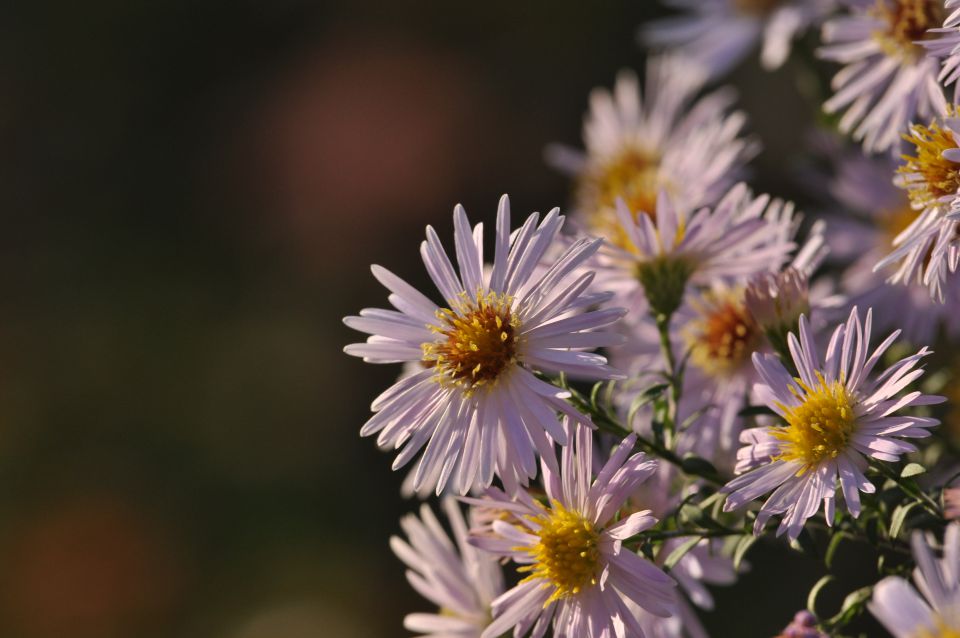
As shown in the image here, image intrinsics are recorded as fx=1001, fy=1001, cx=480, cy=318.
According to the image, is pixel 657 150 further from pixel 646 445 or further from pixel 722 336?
pixel 646 445

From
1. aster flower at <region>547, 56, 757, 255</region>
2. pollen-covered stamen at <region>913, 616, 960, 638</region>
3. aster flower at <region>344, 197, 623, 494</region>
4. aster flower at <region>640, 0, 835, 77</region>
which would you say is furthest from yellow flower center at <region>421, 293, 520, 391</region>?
aster flower at <region>640, 0, 835, 77</region>

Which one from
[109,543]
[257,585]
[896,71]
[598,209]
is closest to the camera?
[896,71]

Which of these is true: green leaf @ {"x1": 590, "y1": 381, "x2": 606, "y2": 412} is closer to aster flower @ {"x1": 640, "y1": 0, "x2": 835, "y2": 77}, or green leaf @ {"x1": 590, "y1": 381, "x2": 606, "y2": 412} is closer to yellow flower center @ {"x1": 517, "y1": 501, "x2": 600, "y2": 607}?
yellow flower center @ {"x1": 517, "y1": 501, "x2": 600, "y2": 607}

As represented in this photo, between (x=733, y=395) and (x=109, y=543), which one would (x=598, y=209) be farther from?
(x=109, y=543)

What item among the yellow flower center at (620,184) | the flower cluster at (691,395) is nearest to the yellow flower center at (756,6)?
the yellow flower center at (620,184)

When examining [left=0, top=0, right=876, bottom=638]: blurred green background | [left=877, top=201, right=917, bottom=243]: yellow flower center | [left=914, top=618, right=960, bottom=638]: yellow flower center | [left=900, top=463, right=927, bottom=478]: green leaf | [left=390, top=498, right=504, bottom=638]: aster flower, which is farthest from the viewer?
[left=0, top=0, right=876, bottom=638]: blurred green background

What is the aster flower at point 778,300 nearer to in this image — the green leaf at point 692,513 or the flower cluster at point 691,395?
the flower cluster at point 691,395

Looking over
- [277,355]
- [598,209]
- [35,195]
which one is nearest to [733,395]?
[598,209]
